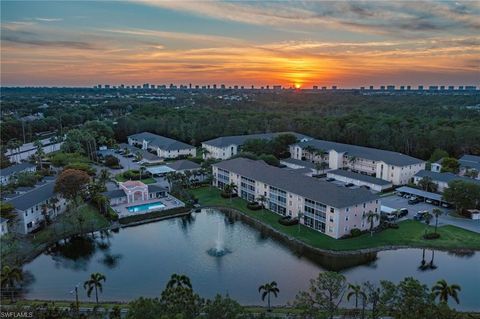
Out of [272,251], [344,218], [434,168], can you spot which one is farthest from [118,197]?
[434,168]

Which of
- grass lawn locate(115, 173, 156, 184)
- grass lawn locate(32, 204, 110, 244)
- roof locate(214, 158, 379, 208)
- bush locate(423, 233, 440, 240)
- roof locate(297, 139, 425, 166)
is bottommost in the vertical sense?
grass lawn locate(32, 204, 110, 244)

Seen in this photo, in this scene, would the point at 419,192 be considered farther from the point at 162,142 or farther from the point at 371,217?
the point at 162,142

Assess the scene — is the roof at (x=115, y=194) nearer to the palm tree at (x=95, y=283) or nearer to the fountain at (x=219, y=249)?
the fountain at (x=219, y=249)

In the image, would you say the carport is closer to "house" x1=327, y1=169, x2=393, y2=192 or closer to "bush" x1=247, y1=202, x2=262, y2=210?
"house" x1=327, y1=169, x2=393, y2=192

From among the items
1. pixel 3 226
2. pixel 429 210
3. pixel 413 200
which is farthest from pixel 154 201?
pixel 429 210

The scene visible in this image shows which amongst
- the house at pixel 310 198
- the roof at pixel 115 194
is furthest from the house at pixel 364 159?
the roof at pixel 115 194

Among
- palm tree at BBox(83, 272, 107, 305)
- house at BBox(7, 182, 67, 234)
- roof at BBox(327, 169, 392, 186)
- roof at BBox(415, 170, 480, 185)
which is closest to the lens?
palm tree at BBox(83, 272, 107, 305)

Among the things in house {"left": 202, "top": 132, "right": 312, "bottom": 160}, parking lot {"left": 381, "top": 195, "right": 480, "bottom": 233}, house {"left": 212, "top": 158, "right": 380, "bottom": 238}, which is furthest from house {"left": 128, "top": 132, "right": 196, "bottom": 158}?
parking lot {"left": 381, "top": 195, "right": 480, "bottom": 233}
